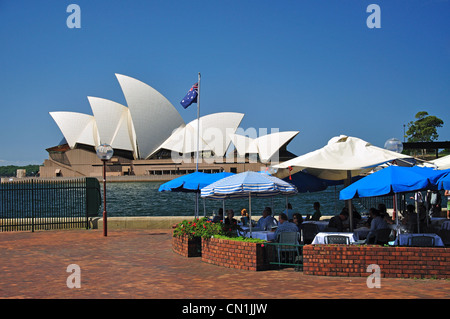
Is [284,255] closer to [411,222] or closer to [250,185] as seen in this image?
[250,185]

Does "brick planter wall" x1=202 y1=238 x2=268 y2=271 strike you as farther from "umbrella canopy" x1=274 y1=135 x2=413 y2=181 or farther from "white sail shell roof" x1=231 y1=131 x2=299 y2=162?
"white sail shell roof" x1=231 y1=131 x2=299 y2=162

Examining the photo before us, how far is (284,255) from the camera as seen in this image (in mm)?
8609

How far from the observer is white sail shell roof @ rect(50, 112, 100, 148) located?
270 feet

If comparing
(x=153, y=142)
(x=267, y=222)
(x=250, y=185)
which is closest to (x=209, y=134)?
(x=153, y=142)

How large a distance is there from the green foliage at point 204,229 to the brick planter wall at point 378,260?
186cm

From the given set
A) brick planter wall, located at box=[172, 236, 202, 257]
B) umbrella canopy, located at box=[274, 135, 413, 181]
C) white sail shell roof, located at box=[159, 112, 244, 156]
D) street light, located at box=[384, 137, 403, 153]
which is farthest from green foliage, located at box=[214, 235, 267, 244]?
white sail shell roof, located at box=[159, 112, 244, 156]

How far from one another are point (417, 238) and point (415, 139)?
399 ft

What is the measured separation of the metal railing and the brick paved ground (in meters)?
0.26

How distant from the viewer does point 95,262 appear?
922cm

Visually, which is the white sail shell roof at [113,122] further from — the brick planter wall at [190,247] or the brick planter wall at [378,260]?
the brick planter wall at [378,260]

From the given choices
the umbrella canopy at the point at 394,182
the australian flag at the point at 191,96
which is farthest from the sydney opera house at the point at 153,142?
the umbrella canopy at the point at 394,182

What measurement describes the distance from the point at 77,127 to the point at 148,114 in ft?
49.9
